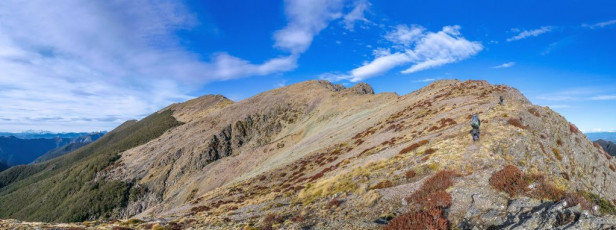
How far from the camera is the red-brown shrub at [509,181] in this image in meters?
16.4

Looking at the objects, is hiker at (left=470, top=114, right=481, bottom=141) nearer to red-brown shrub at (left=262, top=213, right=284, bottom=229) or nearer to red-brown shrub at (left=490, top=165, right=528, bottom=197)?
red-brown shrub at (left=490, top=165, right=528, bottom=197)

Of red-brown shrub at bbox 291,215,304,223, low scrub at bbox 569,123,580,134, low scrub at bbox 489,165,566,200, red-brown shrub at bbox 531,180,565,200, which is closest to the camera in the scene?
red-brown shrub at bbox 531,180,565,200

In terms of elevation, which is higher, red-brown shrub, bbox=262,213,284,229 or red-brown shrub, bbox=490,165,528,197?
red-brown shrub, bbox=490,165,528,197

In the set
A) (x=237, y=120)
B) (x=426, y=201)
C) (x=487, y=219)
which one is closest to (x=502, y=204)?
(x=487, y=219)

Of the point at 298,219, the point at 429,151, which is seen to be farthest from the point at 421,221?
the point at 429,151

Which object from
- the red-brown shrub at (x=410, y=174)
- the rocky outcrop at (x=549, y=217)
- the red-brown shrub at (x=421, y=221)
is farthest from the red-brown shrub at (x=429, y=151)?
the red-brown shrub at (x=421, y=221)

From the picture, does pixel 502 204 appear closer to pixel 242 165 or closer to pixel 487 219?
pixel 487 219

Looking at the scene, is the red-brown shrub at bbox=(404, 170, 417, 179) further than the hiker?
No

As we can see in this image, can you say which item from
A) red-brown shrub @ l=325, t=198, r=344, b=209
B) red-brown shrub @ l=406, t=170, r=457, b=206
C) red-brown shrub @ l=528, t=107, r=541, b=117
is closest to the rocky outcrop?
red-brown shrub @ l=406, t=170, r=457, b=206

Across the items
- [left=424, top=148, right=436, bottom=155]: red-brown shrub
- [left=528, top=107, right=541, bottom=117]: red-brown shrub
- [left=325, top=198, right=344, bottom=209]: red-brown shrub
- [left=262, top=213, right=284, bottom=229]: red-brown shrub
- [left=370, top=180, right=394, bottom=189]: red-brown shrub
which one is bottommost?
[left=262, top=213, right=284, bottom=229]: red-brown shrub

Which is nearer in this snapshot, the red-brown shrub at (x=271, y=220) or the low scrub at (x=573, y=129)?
the red-brown shrub at (x=271, y=220)

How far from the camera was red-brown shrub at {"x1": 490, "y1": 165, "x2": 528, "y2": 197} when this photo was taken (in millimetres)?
16359

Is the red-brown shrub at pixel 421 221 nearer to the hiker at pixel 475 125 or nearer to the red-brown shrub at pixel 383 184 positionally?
the red-brown shrub at pixel 383 184

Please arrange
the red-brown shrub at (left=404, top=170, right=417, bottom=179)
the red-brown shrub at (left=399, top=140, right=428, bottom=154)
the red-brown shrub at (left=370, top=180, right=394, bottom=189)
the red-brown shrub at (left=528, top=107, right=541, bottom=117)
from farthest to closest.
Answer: the red-brown shrub at (left=528, top=107, right=541, bottom=117), the red-brown shrub at (left=399, top=140, right=428, bottom=154), the red-brown shrub at (left=404, top=170, right=417, bottom=179), the red-brown shrub at (left=370, top=180, right=394, bottom=189)
